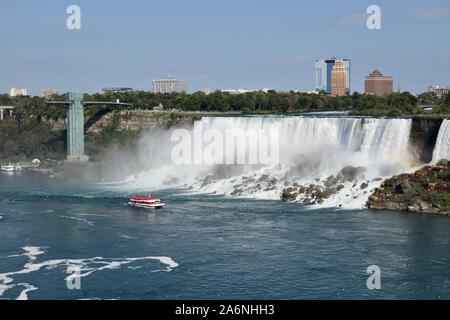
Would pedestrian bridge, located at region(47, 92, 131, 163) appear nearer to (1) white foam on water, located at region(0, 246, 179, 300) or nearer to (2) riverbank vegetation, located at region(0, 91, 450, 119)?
(2) riverbank vegetation, located at region(0, 91, 450, 119)

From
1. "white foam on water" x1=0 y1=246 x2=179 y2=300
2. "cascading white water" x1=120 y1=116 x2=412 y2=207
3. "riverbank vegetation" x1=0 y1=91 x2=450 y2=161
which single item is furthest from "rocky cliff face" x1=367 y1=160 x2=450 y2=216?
"riverbank vegetation" x1=0 y1=91 x2=450 y2=161

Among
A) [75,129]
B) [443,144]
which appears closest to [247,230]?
[443,144]

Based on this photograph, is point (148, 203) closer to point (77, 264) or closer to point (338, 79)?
point (77, 264)

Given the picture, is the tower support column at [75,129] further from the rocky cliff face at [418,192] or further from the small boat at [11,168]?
the rocky cliff face at [418,192]
